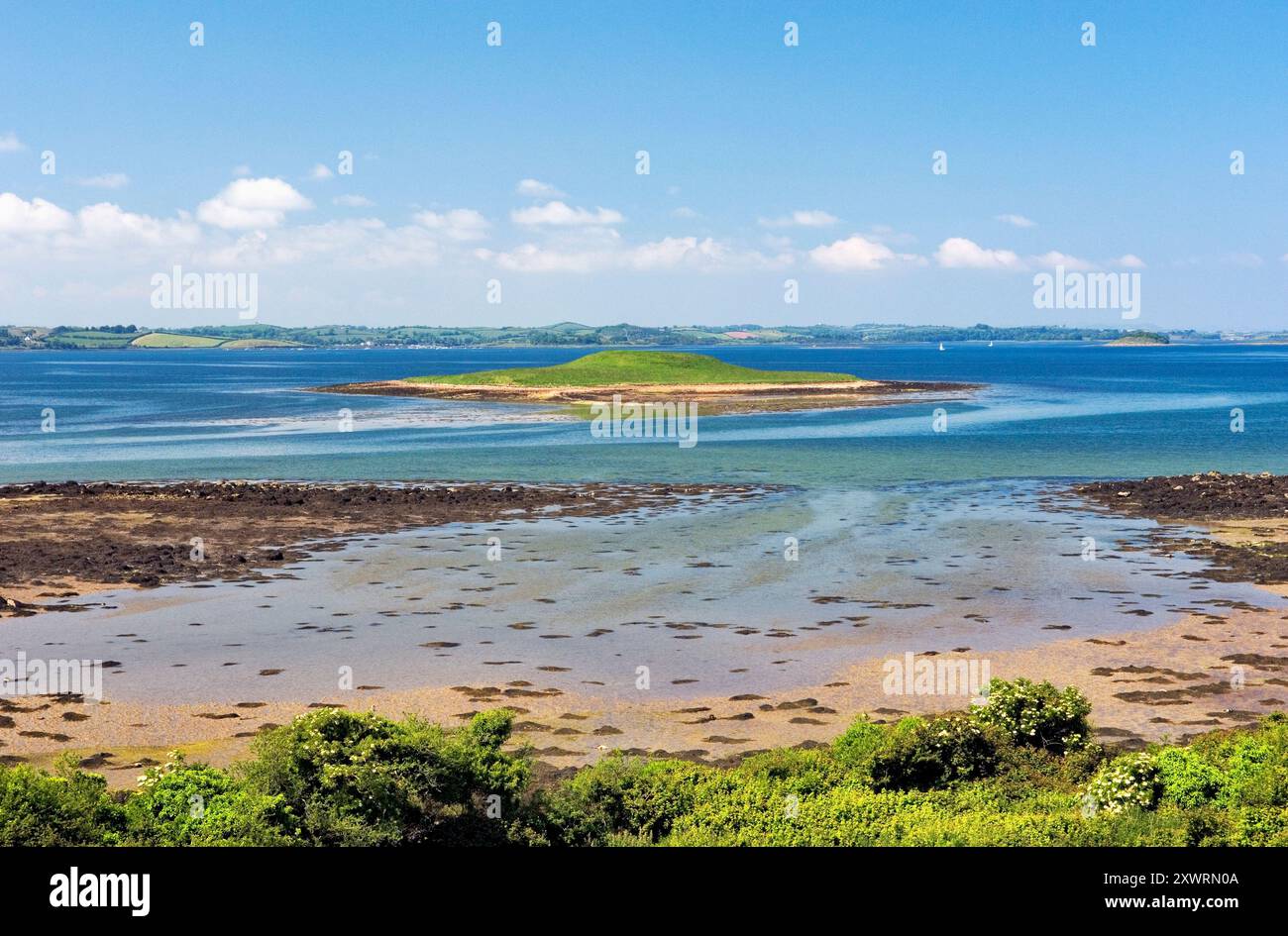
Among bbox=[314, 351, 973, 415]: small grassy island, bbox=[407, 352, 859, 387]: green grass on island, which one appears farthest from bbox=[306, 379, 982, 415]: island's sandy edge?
bbox=[407, 352, 859, 387]: green grass on island

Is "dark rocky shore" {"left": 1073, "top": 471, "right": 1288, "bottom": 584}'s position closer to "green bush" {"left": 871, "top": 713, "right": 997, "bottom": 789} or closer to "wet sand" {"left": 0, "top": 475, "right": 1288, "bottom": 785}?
"wet sand" {"left": 0, "top": 475, "right": 1288, "bottom": 785}

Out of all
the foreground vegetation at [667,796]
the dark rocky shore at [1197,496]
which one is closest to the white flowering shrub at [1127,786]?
the foreground vegetation at [667,796]

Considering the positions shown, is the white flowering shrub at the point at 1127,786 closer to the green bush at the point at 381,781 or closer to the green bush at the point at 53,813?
the green bush at the point at 381,781

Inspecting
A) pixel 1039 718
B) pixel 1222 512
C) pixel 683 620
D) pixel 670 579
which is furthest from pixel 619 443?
pixel 1039 718

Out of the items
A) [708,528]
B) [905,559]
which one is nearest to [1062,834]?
[905,559]

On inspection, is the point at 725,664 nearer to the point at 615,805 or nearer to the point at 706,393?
the point at 615,805
